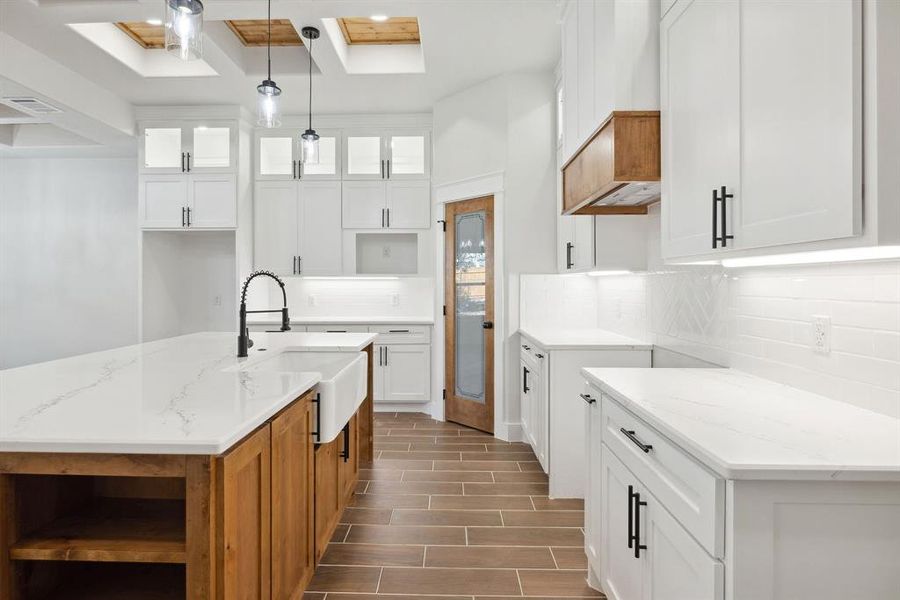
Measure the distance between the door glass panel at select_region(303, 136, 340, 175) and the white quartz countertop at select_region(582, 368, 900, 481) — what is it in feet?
14.2

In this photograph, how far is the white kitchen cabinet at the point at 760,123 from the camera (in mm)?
1164

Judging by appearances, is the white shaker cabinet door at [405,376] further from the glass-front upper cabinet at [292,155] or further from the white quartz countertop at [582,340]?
the glass-front upper cabinet at [292,155]

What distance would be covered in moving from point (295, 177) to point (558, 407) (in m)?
3.70

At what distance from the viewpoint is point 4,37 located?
3764 mm

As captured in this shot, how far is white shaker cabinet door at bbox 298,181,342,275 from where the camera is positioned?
550 centimetres

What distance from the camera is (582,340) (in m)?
3.42

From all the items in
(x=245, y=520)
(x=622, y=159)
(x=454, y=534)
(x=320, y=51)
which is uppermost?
(x=320, y=51)

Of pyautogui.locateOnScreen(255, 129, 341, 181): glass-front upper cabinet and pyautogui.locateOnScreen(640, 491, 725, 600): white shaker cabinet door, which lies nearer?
pyautogui.locateOnScreen(640, 491, 725, 600): white shaker cabinet door

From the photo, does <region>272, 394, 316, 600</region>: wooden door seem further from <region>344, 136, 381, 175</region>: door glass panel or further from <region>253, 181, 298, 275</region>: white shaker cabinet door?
<region>344, 136, 381, 175</region>: door glass panel

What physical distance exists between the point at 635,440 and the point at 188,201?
504cm

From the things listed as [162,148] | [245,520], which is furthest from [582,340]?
[162,148]

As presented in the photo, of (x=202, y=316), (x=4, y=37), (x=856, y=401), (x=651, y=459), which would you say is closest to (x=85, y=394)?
(x=651, y=459)

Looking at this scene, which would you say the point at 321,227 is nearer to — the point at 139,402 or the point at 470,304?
the point at 470,304

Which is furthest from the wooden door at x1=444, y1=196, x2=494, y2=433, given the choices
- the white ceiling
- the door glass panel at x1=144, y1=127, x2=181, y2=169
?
the door glass panel at x1=144, y1=127, x2=181, y2=169
